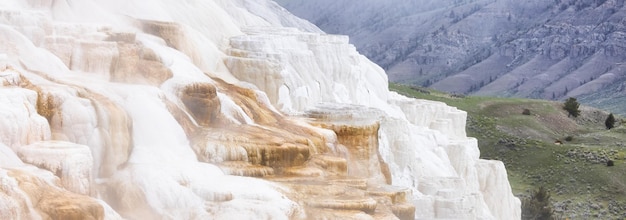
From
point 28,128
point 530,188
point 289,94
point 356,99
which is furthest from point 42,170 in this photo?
point 530,188

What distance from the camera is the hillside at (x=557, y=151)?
2667 inches

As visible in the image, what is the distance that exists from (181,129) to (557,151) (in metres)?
60.3

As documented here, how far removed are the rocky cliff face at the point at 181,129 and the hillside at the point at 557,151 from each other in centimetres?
3647

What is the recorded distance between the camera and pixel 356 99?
120ft

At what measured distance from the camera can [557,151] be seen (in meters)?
78.9

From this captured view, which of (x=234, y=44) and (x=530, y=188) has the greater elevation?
(x=234, y=44)

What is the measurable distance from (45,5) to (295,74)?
9.12 meters

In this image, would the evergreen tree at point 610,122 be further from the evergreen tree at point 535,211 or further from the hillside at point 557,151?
the evergreen tree at point 535,211

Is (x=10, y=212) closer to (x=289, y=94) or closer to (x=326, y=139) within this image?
(x=326, y=139)

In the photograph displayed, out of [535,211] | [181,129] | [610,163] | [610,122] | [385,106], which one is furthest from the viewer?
[610,122]

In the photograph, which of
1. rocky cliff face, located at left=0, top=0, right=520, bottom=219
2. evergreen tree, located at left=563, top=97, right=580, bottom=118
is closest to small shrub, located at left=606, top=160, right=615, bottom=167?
evergreen tree, located at left=563, top=97, right=580, bottom=118

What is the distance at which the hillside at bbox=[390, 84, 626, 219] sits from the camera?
67.8m

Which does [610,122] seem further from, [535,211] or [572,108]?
[535,211]

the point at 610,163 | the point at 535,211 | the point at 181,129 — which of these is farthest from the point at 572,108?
the point at 181,129
